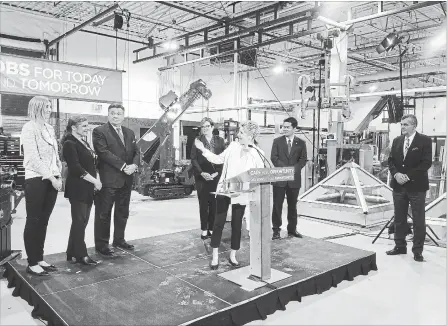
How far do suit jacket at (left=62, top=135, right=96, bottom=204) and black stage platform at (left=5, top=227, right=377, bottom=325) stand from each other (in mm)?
675

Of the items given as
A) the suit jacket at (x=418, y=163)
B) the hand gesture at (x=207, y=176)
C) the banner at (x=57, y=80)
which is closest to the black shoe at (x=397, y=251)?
the suit jacket at (x=418, y=163)

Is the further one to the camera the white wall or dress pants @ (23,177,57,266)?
the white wall

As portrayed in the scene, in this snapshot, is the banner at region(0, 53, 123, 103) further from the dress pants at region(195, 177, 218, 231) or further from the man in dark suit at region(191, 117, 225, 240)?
the dress pants at region(195, 177, 218, 231)

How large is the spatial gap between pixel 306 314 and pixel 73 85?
4750mm

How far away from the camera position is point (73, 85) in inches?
222

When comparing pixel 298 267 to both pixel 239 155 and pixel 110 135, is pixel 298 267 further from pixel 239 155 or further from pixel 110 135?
pixel 110 135

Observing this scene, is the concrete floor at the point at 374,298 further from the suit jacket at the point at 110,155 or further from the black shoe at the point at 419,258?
the suit jacket at the point at 110,155

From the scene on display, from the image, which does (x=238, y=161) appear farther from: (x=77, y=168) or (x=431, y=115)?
(x=431, y=115)

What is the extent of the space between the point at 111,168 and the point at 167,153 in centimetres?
558

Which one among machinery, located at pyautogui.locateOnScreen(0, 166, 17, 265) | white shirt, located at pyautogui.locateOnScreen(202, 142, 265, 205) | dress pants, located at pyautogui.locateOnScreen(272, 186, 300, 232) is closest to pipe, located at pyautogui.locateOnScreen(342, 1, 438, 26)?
dress pants, located at pyautogui.locateOnScreen(272, 186, 300, 232)

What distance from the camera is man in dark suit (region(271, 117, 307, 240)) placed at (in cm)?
469

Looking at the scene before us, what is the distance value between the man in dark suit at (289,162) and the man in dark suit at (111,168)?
1.90 m

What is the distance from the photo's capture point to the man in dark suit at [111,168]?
3.61 metres

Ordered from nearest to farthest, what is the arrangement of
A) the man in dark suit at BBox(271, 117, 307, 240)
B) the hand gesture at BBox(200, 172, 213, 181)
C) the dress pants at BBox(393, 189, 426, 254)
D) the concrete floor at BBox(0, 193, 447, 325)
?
the concrete floor at BBox(0, 193, 447, 325), the dress pants at BBox(393, 189, 426, 254), the hand gesture at BBox(200, 172, 213, 181), the man in dark suit at BBox(271, 117, 307, 240)
